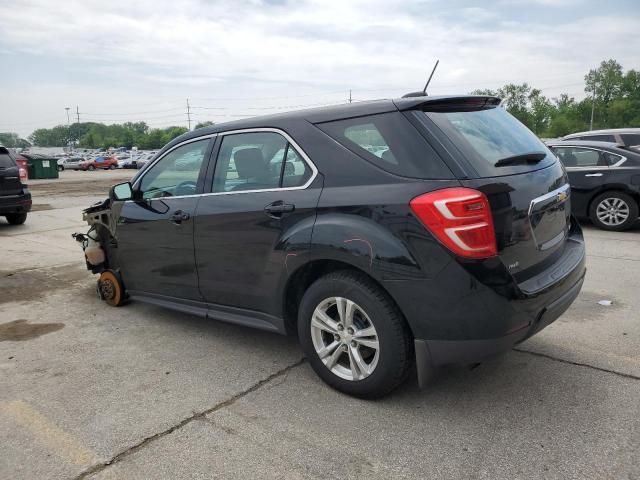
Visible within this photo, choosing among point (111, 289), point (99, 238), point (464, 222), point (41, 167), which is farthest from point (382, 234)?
point (41, 167)

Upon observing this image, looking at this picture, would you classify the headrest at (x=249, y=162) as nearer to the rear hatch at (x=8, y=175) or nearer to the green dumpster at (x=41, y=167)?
the rear hatch at (x=8, y=175)

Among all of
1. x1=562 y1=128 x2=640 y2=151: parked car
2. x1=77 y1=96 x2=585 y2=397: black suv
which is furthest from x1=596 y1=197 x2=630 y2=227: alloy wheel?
x1=77 y1=96 x2=585 y2=397: black suv

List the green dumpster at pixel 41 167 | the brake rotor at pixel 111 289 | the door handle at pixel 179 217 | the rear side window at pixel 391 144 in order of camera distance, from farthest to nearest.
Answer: the green dumpster at pixel 41 167 < the brake rotor at pixel 111 289 < the door handle at pixel 179 217 < the rear side window at pixel 391 144

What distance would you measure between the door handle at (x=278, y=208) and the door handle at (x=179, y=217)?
0.85 metres

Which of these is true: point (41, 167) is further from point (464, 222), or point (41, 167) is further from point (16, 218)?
point (464, 222)

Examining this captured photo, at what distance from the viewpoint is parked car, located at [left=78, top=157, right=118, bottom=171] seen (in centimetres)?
4781

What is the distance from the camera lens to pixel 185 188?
414 cm

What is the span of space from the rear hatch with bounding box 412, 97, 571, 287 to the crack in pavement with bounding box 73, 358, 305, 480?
1.69 meters

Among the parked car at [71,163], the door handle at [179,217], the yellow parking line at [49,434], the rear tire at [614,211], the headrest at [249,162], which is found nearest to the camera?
the yellow parking line at [49,434]

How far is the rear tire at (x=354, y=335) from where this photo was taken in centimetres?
289

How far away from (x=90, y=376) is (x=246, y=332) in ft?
4.04

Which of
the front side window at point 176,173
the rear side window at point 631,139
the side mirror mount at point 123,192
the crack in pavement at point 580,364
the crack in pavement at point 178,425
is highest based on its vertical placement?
the rear side window at point 631,139

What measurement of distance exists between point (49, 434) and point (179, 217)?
1.71 m

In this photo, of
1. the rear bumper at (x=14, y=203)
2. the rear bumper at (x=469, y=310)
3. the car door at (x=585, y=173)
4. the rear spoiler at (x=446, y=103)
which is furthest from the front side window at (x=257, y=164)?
the rear bumper at (x=14, y=203)
